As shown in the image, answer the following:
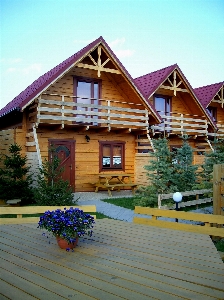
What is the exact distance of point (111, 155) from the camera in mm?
16203

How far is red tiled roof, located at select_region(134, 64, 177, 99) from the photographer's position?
17.4 m

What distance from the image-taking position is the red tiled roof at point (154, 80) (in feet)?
57.0

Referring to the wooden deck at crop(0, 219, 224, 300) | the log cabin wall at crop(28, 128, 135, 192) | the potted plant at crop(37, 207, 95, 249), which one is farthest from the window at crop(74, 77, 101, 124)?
the potted plant at crop(37, 207, 95, 249)

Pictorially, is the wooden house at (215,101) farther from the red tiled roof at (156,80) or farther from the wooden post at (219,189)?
the wooden post at (219,189)

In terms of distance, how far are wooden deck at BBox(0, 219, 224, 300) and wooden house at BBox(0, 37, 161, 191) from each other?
351 inches

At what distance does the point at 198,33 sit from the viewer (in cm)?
1321

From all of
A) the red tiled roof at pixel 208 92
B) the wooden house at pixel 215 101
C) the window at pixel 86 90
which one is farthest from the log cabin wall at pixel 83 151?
the wooden house at pixel 215 101

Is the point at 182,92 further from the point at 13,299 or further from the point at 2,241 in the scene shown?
the point at 13,299

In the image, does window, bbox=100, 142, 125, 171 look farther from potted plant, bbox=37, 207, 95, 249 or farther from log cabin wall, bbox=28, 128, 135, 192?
potted plant, bbox=37, 207, 95, 249

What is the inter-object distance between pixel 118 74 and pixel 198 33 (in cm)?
442

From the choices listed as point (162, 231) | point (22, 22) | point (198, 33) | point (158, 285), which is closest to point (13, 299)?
point (158, 285)

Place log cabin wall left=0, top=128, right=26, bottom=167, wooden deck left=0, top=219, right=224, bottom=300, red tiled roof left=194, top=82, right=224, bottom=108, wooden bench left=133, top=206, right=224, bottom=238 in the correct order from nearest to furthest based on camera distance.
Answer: wooden deck left=0, top=219, right=224, bottom=300 < wooden bench left=133, top=206, right=224, bottom=238 < log cabin wall left=0, top=128, right=26, bottom=167 < red tiled roof left=194, top=82, right=224, bottom=108

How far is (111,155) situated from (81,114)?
3.40 meters

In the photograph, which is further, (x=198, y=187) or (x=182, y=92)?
(x=182, y=92)
